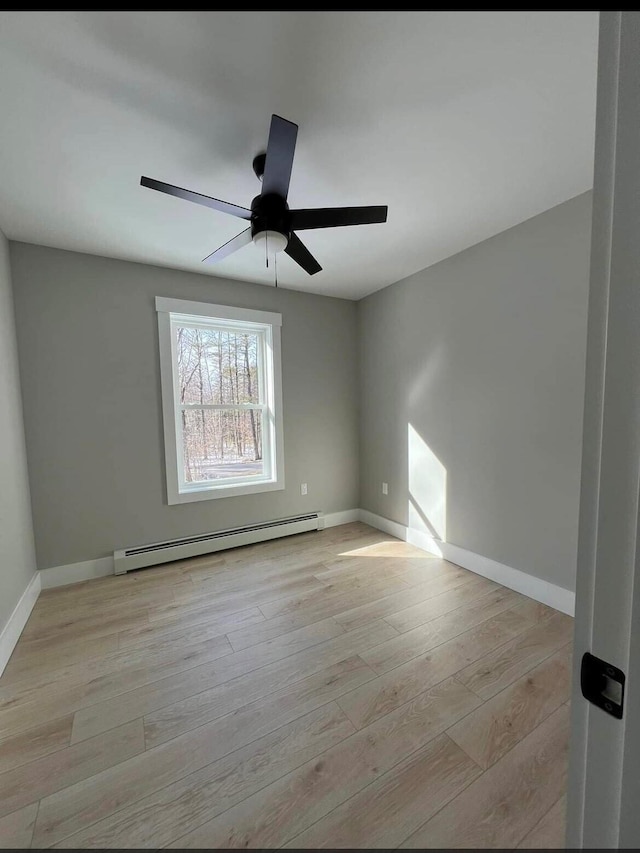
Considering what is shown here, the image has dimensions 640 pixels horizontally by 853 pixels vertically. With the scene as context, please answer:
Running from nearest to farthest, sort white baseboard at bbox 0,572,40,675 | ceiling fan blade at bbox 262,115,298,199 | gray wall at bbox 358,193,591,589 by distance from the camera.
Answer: ceiling fan blade at bbox 262,115,298,199 < white baseboard at bbox 0,572,40,675 < gray wall at bbox 358,193,591,589

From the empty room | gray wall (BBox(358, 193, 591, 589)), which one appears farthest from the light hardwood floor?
gray wall (BBox(358, 193, 591, 589))

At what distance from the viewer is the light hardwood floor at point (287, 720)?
1078 millimetres

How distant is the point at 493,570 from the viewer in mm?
2488

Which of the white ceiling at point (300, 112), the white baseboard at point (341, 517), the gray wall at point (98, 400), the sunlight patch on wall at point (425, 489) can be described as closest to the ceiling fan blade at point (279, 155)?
the white ceiling at point (300, 112)

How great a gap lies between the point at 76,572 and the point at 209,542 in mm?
974

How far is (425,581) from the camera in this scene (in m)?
2.50

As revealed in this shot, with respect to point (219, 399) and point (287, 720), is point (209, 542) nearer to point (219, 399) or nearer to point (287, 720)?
point (219, 399)

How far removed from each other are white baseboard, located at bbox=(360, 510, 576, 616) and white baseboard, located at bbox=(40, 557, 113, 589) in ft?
8.24

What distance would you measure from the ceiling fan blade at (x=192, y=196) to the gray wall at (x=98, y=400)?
4.60 feet

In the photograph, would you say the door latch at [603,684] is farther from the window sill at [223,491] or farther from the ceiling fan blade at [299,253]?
the window sill at [223,491]

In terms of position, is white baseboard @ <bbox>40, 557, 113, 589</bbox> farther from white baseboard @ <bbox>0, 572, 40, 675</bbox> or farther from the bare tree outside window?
the bare tree outside window

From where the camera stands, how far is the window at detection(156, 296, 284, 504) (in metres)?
2.90

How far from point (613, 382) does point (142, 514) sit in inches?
122

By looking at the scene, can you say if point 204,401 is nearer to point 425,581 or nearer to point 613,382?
point 425,581
